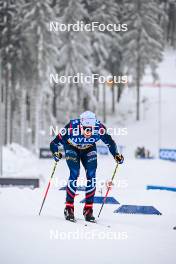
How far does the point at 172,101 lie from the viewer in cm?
5566

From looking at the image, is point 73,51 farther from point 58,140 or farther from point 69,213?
point 69,213

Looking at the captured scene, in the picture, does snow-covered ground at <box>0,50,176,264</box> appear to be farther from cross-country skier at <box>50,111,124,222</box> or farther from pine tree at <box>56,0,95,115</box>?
pine tree at <box>56,0,95,115</box>

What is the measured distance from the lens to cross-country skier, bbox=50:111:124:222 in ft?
25.4

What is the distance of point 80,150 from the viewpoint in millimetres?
7965

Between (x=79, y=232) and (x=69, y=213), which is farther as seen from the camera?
(x=69, y=213)

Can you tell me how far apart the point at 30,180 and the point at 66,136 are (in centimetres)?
812

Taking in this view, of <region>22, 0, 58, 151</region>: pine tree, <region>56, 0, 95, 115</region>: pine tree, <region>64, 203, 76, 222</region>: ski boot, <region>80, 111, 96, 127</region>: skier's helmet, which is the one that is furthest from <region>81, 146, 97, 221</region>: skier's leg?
<region>22, 0, 58, 151</region>: pine tree

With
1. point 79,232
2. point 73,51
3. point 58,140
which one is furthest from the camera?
point 73,51

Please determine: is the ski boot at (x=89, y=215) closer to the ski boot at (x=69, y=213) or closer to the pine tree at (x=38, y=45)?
the ski boot at (x=69, y=213)

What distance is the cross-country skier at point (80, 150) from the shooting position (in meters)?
7.73

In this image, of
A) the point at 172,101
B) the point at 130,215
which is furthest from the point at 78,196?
the point at 172,101

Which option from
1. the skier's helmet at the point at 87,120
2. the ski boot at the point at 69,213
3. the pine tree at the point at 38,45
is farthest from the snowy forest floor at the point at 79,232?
the pine tree at the point at 38,45

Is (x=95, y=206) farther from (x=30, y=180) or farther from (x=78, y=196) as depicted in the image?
(x=30, y=180)

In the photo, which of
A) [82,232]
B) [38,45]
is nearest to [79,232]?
[82,232]
